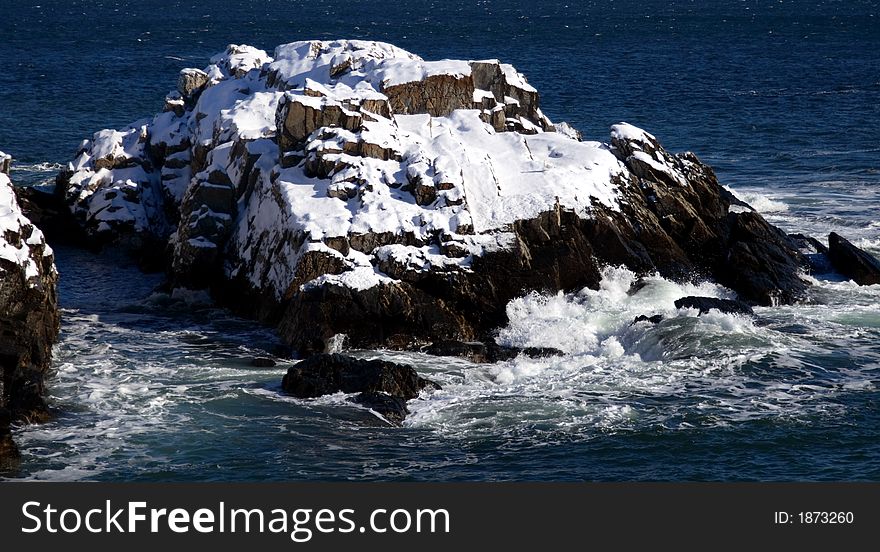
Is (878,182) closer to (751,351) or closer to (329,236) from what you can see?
(751,351)

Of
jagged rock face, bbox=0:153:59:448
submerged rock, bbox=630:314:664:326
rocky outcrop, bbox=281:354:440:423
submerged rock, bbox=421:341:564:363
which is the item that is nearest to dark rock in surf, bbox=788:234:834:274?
submerged rock, bbox=630:314:664:326

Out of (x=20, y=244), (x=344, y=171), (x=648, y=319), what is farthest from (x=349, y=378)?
(x=20, y=244)

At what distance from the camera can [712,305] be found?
151 ft

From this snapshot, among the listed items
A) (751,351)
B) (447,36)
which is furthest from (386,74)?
(447,36)

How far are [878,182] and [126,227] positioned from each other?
40.6 m

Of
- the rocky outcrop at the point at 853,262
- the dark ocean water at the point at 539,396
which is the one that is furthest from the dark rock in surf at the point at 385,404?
the rocky outcrop at the point at 853,262

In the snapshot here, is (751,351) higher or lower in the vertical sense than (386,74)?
lower

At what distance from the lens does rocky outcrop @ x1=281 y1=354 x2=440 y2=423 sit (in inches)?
1529

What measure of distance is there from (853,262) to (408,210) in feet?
60.7

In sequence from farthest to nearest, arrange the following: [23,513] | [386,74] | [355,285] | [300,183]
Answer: [386,74]
[300,183]
[355,285]
[23,513]

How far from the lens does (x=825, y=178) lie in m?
72.9

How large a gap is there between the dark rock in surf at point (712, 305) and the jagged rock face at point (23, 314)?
21811 millimetres

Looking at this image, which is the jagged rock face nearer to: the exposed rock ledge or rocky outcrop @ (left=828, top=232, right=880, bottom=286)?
the exposed rock ledge

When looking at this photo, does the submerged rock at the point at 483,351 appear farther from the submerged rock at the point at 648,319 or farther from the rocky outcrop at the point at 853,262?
the rocky outcrop at the point at 853,262
